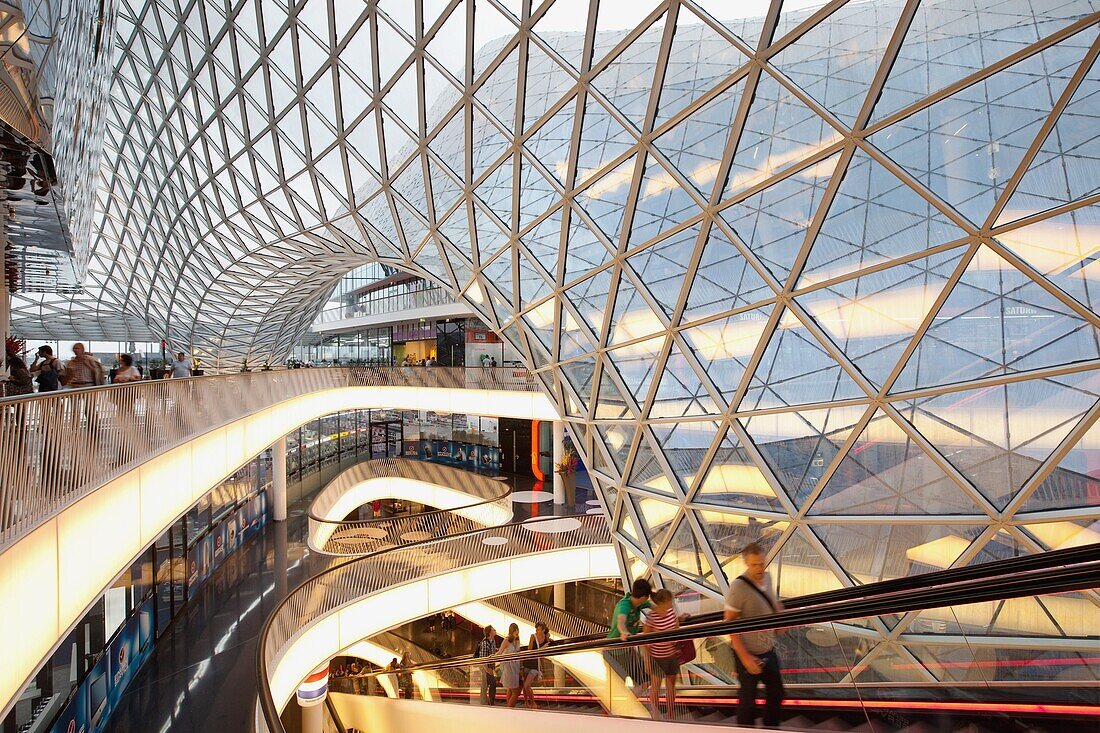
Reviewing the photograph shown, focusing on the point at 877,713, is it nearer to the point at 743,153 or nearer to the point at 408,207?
the point at 743,153

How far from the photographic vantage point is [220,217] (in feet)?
107

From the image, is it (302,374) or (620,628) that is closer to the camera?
(620,628)

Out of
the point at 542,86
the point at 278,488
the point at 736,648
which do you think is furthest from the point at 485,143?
the point at 278,488

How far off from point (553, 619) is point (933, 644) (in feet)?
87.9

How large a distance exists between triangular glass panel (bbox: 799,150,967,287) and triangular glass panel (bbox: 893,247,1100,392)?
1.00m

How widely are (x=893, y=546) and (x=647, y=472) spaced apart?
752 centimetres

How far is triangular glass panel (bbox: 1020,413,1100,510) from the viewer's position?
10141mm

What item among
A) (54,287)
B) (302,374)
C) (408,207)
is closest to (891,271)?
(408,207)

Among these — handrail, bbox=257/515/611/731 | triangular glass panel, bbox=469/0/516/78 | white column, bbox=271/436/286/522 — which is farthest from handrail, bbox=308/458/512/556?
triangular glass panel, bbox=469/0/516/78

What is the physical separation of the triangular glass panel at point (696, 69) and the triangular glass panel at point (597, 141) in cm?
221

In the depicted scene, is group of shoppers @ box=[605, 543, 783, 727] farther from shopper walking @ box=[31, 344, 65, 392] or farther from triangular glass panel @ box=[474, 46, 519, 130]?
triangular glass panel @ box=[474, 46, 519, 130]

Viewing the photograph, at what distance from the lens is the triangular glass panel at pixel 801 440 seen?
1341cm

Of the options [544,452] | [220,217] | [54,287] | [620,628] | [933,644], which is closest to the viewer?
[933,644]

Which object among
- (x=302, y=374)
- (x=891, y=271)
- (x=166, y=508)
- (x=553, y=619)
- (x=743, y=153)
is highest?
(x=743, y=153)
